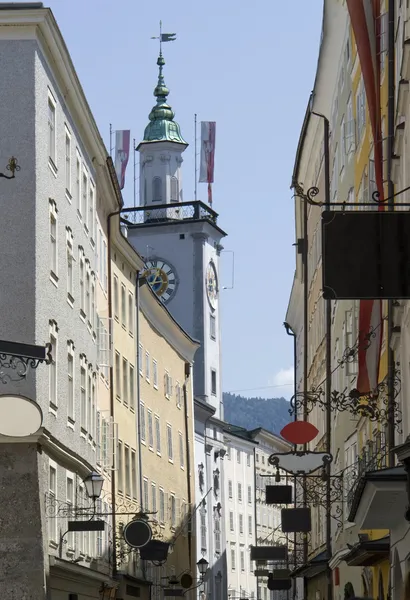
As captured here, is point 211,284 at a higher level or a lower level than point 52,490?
higher

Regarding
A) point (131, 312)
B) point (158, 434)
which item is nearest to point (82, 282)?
point (131, 312)

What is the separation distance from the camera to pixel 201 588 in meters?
88.2

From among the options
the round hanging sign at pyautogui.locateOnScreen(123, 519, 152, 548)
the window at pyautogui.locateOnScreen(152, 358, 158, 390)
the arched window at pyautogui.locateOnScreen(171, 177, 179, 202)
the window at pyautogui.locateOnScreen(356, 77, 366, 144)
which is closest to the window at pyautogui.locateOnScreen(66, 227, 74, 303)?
the round hanging sign at pyautogui.locateOnScreen(123, 519, 152, 548)

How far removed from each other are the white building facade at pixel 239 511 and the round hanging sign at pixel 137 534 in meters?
69.4

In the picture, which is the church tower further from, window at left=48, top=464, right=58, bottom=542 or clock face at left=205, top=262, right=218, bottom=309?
window at left=48, top=464, right=58, bottom=542

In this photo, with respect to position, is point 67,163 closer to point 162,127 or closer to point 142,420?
point 142,420

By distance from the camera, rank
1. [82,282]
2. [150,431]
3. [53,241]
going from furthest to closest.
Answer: [150,431]
[82,282]
[53,241]

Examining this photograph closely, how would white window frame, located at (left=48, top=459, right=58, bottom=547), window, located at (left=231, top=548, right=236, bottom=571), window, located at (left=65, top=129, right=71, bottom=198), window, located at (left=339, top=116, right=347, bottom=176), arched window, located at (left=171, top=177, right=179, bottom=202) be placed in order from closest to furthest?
white window frame, located at (left=48, top=459, right=58, bottom=547)
window, located at (left=65, top=129, right=71, bottom=198)
window, located at (left=339, top=116, right=347, bottom=176)
arched window, located at (left=171, top=177, right=179, bottom=202)
window, located at (left=231, top=548, right=236, bottom=571)

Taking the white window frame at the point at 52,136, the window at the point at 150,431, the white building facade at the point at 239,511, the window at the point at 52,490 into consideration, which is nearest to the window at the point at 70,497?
the window at the point at 52,490

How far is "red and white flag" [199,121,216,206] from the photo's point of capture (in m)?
107

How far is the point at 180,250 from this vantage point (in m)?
101

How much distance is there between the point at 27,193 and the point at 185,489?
39.7 meters

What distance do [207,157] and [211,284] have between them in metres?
10.1

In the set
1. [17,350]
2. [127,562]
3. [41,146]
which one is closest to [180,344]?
[127,562]
